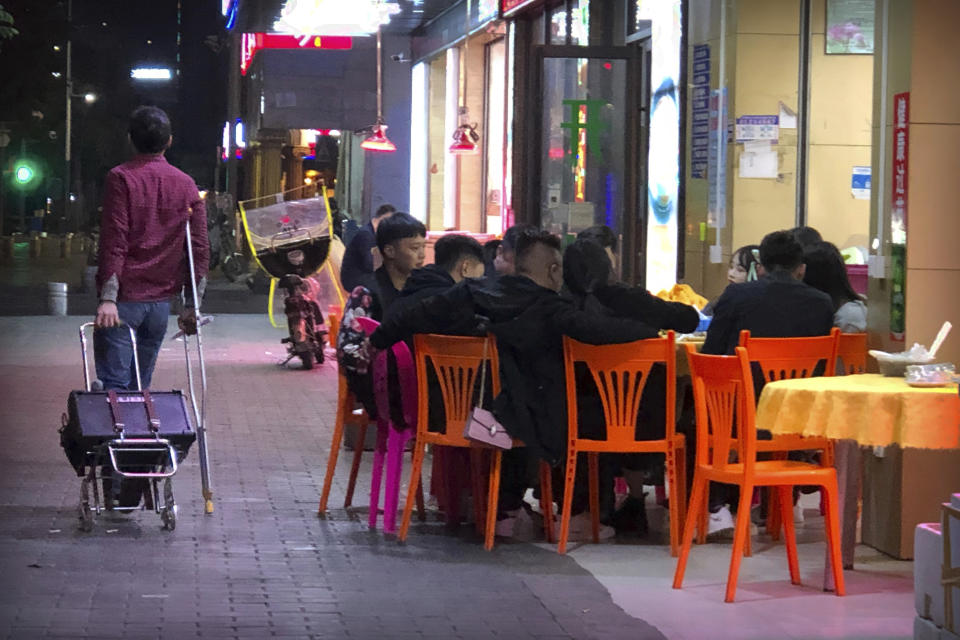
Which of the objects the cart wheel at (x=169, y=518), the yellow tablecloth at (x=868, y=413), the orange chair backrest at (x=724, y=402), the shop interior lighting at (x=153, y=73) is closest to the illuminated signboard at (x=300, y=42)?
the cart wheel at (x=169, y=518)

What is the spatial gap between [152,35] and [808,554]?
287 ft

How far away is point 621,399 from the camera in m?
7.66

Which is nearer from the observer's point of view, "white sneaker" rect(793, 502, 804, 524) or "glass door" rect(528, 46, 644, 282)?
"white sneaker" rect(793, 502, 804, 524)

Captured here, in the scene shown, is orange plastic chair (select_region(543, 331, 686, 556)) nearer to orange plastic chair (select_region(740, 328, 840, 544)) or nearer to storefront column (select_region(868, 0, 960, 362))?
orange plastic chair (select_region(740, 328, 840, 544))

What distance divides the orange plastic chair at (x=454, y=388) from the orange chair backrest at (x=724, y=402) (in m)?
1.12

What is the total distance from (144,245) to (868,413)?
3.85 metres

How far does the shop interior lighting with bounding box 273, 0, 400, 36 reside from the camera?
22.8 m

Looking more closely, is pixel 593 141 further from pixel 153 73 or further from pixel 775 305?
pixel 153 73

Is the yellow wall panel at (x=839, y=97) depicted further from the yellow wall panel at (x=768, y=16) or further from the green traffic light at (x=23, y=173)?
the green traffic light at (x=23, y=173)

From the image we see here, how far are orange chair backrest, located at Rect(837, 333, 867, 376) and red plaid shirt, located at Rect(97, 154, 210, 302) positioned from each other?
10.4 ft

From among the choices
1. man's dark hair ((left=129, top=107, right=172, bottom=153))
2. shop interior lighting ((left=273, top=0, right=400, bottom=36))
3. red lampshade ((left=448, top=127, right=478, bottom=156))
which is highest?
shop interior lighting ((left=273, top=0, right=400, bottom=36))

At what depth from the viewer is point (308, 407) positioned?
45.0 ft

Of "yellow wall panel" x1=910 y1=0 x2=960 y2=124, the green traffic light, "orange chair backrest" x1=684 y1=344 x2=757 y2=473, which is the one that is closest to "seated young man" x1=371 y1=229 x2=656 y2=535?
"orange chair backrest" x1=684 y1=344 x2=757 y2=473

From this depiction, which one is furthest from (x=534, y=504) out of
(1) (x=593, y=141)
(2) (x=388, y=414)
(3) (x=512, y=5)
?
(3) (x=512, y=5)
